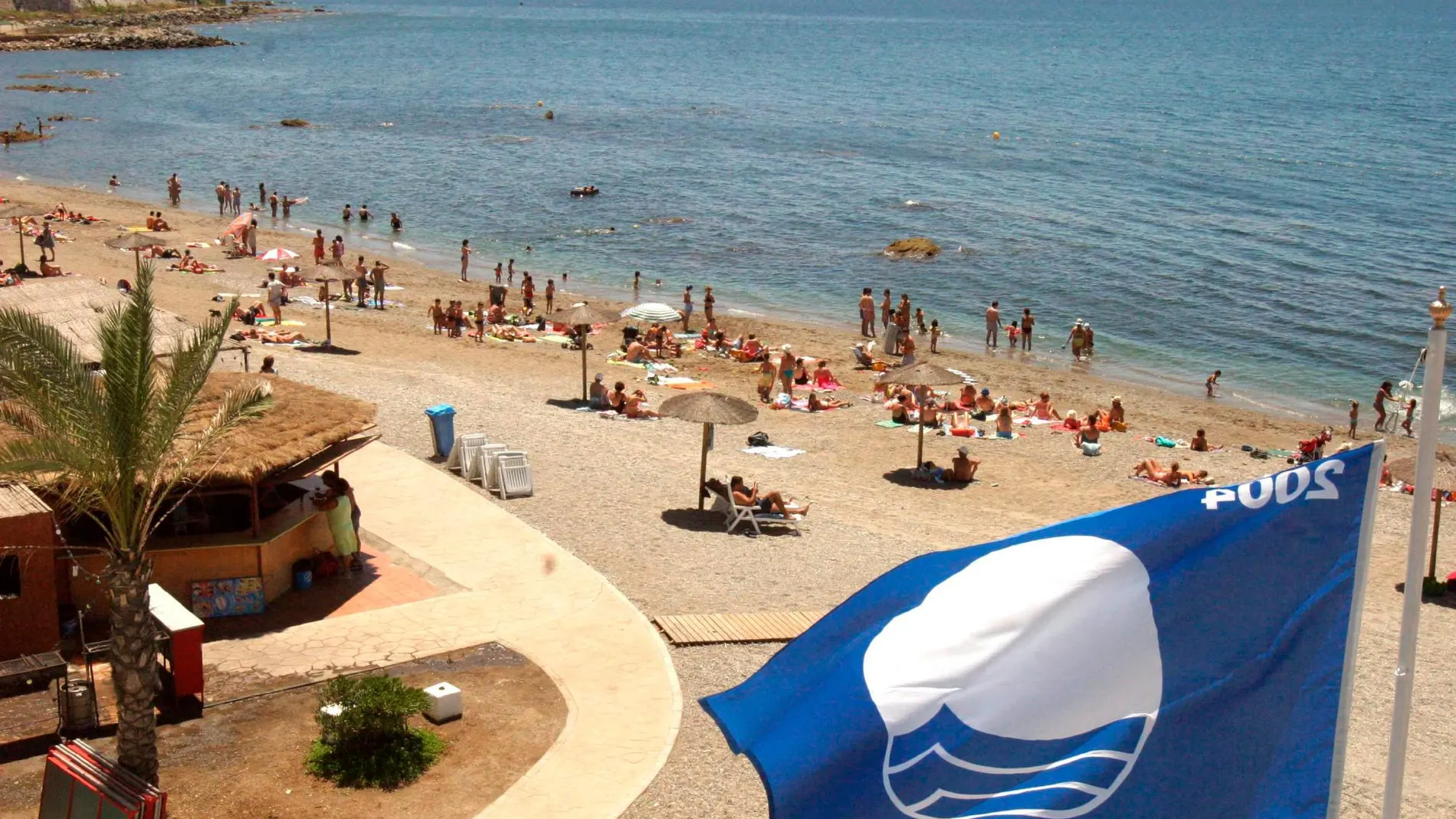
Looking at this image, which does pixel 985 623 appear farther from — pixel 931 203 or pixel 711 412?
pixel 931 203

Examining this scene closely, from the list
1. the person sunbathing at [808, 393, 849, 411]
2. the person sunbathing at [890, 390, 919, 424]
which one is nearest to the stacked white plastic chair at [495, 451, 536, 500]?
the person sunbathing at [808, 393, 849, 411]

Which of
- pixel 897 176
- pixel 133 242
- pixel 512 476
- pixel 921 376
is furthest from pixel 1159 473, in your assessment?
pixel 897 176

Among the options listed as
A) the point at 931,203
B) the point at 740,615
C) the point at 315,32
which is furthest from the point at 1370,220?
the point at 315,32

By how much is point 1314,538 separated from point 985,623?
1.32m

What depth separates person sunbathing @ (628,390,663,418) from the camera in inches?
974

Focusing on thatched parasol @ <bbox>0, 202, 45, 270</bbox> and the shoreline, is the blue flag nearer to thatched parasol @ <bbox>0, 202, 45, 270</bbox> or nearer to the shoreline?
the shoreline

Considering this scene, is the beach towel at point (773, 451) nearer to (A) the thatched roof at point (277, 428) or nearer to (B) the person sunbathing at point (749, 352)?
(B) the person sunbathing at point (749, 352)

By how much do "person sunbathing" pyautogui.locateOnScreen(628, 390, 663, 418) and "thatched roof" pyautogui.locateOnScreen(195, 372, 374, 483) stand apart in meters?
9.09

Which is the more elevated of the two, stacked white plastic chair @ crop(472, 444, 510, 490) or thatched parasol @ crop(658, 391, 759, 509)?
thatched parasol @ crop(658, 391, 759, 509)

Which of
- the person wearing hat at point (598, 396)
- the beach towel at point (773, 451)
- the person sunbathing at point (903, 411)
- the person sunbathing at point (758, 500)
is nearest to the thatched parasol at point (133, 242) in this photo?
the person wearing hat at point (598, 396)

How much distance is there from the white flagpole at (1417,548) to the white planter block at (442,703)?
324 inches

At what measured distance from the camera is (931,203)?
55719 millimetres

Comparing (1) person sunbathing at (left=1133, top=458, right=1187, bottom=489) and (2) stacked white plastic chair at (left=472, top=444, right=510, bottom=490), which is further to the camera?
(1) person sunbathing at (left=1133, top=458, right=1187, bottom=489)

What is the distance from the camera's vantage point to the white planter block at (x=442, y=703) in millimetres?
11734
